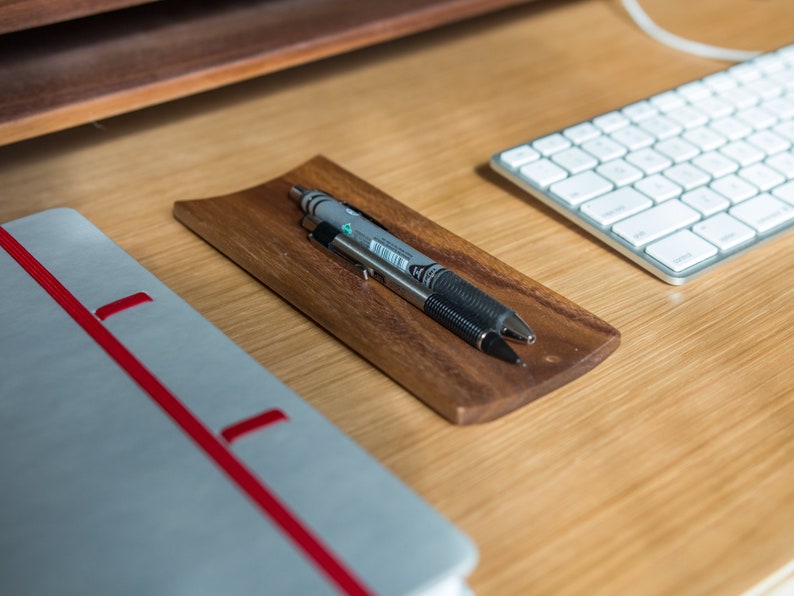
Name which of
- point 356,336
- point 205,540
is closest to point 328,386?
point 356,336

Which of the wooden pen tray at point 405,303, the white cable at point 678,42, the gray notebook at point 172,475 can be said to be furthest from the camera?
the white cable at point 678,42

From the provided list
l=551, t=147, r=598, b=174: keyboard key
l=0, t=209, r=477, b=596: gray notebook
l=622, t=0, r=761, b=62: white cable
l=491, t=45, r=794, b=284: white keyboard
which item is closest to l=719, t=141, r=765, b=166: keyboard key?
l=491, t=45, r=794, b=284: white keyboard

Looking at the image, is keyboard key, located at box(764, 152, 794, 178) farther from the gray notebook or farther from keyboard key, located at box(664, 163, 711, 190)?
the gray notebook

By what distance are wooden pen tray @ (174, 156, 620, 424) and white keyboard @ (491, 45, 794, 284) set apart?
3.6 inches

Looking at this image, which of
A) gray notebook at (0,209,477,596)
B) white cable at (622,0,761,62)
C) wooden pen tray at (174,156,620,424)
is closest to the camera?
gray notebook at (0,209,477,596)

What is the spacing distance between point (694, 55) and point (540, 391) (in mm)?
553

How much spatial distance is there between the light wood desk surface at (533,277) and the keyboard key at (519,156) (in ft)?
0.08

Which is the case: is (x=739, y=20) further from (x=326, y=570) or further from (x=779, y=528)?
(x=326, y=570)

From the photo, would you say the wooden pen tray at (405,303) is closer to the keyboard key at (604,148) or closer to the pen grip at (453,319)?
the pen grip at (453,319)

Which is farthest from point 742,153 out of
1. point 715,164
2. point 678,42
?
point 678,42

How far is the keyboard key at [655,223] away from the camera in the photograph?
625mm

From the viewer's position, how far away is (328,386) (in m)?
0.52

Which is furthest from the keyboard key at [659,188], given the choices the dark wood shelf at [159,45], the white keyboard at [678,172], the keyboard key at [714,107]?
the dark wood shelf at [159,45]

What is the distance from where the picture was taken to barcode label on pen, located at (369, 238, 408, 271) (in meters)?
0.57
